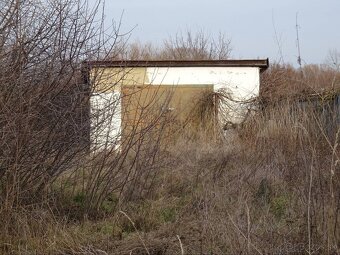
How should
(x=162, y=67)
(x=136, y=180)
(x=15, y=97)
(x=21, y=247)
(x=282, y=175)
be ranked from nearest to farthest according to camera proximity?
1. (x=21, y=247)
2. (x=15, y=97)
3. (x=136, y=180)
4. (x=282, y=175)
5. (x=162, y=67)

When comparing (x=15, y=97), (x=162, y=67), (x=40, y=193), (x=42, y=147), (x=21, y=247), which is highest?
(x=162, y=67)

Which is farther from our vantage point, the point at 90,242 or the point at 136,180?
the point at 136,180

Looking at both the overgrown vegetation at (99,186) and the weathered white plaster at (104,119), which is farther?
the weathered white plaster at (104,119)

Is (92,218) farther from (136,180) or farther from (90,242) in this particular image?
(90,242)

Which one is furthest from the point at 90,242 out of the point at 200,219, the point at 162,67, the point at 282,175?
the point at 162,67

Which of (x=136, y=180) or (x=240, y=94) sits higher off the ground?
(x=240, y=94)

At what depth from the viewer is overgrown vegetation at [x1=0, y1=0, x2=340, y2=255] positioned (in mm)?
5043

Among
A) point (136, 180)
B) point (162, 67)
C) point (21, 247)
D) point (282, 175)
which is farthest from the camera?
point (162, 67)

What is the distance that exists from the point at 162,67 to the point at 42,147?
10478mm

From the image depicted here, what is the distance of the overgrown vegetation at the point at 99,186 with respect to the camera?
16.5 ft

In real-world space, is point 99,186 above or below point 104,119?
below

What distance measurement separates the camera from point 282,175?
26.5ft

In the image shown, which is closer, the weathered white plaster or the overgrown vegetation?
the overgrown vegetation

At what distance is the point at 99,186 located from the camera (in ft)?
22.6
